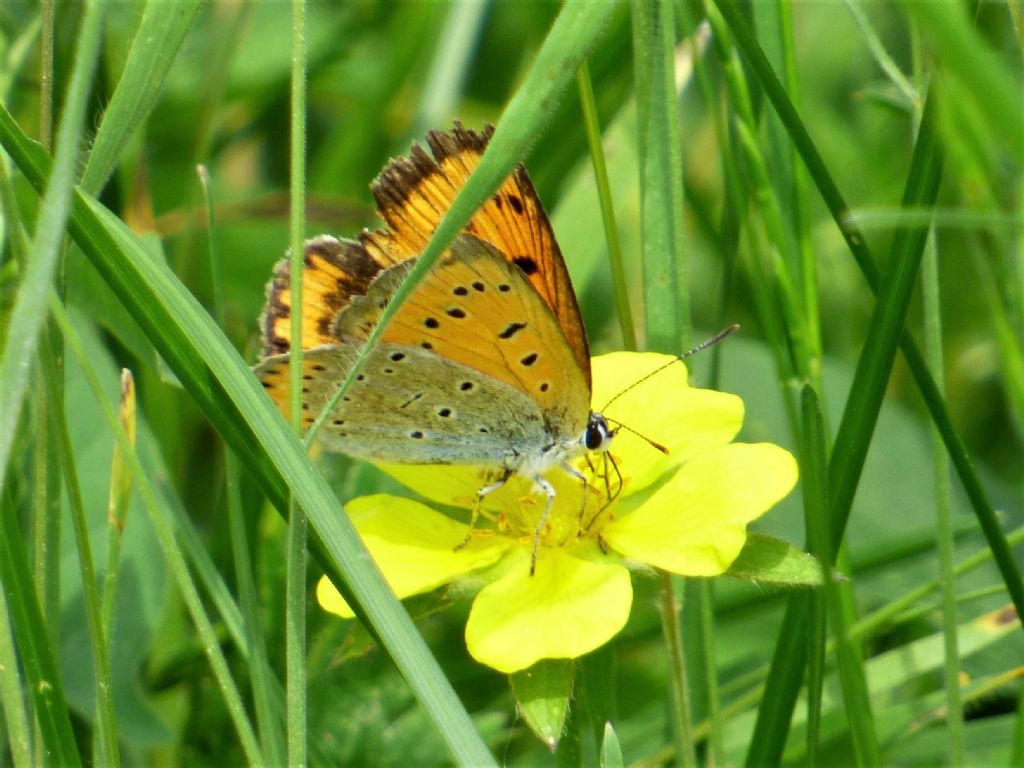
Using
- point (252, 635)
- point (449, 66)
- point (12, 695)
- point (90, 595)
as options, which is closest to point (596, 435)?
point (252, 635)

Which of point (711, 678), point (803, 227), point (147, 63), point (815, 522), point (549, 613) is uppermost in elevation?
point (147, 63)

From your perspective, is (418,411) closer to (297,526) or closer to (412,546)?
(412,546)

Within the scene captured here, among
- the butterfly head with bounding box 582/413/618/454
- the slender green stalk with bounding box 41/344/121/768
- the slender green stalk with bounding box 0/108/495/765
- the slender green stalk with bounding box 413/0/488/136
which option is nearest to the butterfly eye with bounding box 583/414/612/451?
the butterfly head with bounding box 582/413/618/454

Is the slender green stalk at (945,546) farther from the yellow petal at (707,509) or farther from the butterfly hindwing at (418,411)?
the butterfly hindwing at (418,411)

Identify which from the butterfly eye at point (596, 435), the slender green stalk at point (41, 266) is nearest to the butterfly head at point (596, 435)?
the butterfly eye at point (596, 435)

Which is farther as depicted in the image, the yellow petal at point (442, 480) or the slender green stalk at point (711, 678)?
the yellow petal at point (442, 480)

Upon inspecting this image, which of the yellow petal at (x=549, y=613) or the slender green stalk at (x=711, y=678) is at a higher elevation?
the yellow petal at (x=549, y=613)

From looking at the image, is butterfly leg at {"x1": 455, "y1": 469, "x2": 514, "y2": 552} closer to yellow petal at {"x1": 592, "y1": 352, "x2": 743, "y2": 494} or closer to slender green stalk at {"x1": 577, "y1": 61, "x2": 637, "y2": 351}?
yellow petal at {"x1": 592, "y1": 352, "x2": 743, "y2": 494}
